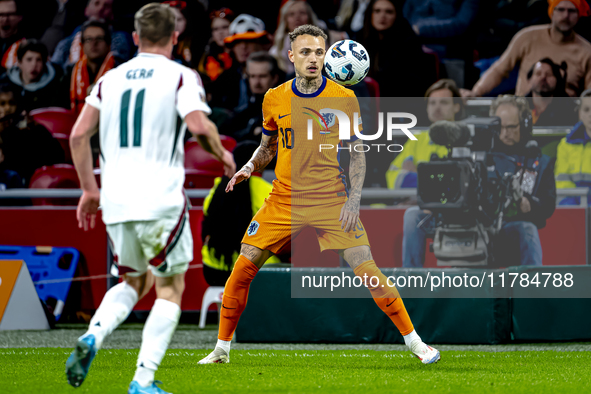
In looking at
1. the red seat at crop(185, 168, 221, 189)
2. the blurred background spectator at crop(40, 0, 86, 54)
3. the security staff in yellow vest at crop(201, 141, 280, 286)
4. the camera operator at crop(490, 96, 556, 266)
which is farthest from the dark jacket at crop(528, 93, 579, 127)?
the blurred background spectator at crop(40, 0, 86, 54)

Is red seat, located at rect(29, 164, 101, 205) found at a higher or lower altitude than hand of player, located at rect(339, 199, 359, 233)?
lower

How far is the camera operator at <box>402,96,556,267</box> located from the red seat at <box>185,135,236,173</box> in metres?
2.52

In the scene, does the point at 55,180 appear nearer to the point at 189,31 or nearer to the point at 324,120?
the point at 189,31

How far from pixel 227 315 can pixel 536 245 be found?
150 inches

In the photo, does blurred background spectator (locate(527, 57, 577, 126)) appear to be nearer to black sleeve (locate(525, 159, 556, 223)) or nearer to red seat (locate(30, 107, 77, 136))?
black sleeve (locate(525, 159, 556, 223))

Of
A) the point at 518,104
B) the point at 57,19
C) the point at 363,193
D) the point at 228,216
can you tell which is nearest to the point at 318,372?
the point at 228,216

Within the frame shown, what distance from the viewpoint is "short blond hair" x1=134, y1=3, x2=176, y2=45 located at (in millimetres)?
3357

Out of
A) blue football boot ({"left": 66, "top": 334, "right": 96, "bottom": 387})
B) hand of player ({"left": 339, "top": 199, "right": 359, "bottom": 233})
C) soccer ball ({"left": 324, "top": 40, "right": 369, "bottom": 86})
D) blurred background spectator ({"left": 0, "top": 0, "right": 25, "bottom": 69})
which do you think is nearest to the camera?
blue football boot ({"left": 66, "top": 334, "right": 96, "bottom": 387})

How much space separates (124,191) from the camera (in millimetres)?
3299

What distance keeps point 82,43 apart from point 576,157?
6.38 m

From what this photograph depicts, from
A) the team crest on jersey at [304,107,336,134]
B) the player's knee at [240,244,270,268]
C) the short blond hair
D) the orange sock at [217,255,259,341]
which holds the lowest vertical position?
the orange sock at [217,255,259,341]

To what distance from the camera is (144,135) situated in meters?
3.30

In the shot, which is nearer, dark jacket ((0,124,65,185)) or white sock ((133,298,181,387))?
white sock ((133,298,181,387))

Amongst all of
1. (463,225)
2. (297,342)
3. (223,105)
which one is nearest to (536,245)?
(463,225)
